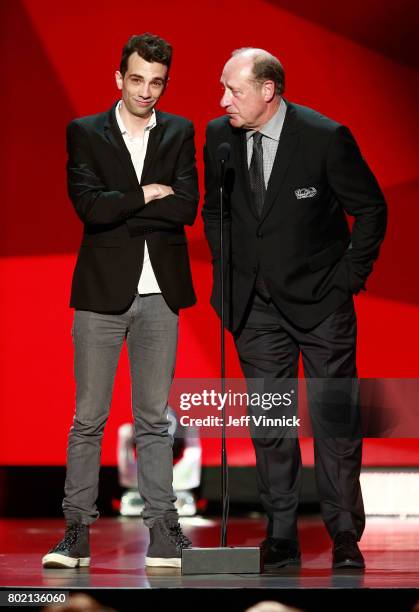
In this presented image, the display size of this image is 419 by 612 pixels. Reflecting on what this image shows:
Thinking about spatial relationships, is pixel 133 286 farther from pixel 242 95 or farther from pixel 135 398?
pixel 242 95

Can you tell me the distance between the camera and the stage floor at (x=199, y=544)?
3.08m

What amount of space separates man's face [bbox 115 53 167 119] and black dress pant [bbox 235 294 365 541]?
744 millimetres

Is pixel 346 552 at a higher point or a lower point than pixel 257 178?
lower

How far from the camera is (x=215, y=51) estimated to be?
5.44m

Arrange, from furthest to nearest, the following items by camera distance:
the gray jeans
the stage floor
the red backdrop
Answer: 1. the red backdrop
2. the gray jeans
3. the stage floor

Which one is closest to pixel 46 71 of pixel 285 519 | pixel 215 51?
pixel 215 51

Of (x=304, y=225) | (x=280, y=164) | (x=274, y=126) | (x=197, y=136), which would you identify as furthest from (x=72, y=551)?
(x=197, y=136)

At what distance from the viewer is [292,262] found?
12.1ft

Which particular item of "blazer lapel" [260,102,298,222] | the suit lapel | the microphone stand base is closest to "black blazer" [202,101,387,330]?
"blazer lapel" [260,102,298,222]

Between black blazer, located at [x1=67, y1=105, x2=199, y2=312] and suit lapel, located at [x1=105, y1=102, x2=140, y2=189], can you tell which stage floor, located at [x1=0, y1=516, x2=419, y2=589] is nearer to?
black blazer, located at [x1=67, y1=105, x2=199, y2=312]

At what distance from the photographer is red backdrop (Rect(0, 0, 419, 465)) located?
17.8 ft

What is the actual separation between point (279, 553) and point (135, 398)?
690mm

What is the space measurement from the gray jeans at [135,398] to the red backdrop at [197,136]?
1.88 metres

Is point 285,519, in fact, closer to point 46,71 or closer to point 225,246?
point 225,246
